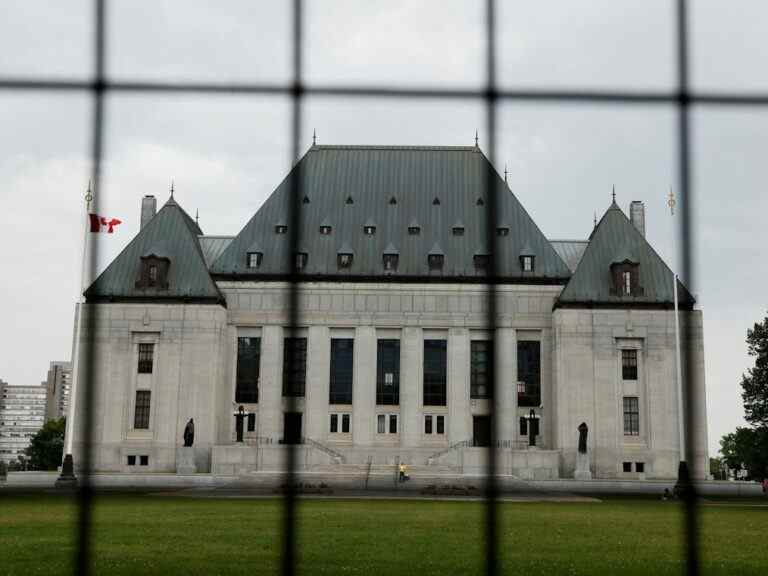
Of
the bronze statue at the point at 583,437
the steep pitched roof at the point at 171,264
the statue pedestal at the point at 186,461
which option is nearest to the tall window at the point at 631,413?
the bronze statue at the point at 583,437

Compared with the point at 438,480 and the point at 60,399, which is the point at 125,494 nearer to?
the point at 438,480

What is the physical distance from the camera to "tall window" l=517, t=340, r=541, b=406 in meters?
71.4

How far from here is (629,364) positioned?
69.1m

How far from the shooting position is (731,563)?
1894 cm

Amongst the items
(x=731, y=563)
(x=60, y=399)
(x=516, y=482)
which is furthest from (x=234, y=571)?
(x=60, y=399)

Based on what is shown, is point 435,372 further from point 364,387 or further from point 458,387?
point 364,387

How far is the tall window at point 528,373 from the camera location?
2810 inches

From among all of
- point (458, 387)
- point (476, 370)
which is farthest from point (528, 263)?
point (458, 387)

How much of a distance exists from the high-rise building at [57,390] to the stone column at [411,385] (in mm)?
34455

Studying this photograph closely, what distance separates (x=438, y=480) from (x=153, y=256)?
26.2m

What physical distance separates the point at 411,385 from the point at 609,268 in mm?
16429

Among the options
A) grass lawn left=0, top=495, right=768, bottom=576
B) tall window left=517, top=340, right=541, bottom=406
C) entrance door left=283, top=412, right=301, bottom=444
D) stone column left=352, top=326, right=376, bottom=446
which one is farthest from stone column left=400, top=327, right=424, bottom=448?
entrance door left=283, top=412, right=301, bottom=444

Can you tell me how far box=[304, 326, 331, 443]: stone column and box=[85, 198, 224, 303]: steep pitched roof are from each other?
7393 mm

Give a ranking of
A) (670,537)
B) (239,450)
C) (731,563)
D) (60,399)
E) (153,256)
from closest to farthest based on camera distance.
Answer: (731,563), (670,537), (239,450), (153,256), (60,399)
